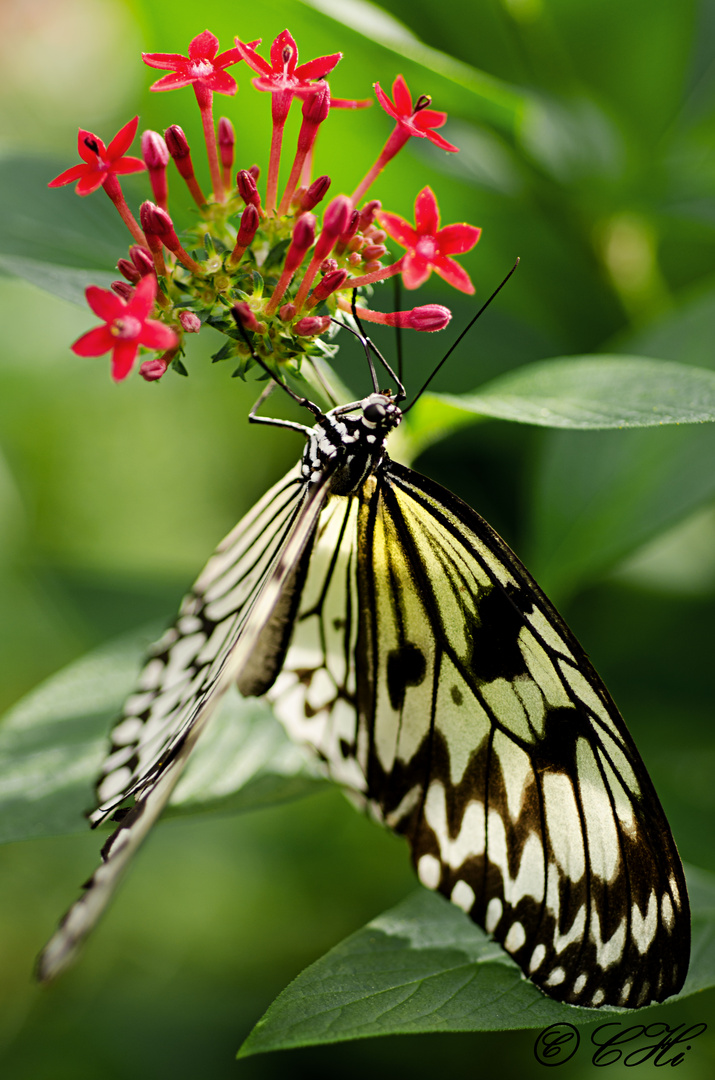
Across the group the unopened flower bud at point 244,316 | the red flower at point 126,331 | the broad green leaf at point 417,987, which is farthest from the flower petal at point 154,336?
the broad green leaf at point 417,987

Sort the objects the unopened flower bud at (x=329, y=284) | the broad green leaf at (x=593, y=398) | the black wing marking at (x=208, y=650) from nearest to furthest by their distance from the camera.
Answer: the black wing marking at (x=208, y=650)
the broad green leaf at (x=593, y=398)
the unopened flower bud at (x=329, y=284)

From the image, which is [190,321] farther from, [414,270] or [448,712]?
[448,712]

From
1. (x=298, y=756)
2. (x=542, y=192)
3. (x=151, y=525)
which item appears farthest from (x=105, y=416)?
(x=298, y=756)

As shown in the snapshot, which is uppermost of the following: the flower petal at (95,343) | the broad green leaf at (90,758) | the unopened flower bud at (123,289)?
the unopened flower bud at (123,289)

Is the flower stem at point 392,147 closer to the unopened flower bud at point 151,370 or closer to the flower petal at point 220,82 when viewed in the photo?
the flower petal at point 220,82

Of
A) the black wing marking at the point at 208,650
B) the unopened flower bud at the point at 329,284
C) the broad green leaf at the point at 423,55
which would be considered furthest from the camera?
the broad green leaf at the point at 423,55

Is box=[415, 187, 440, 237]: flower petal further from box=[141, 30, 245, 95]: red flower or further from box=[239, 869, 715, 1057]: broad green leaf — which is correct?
box=[239, 869, 715, 1057]: broad green leaf
